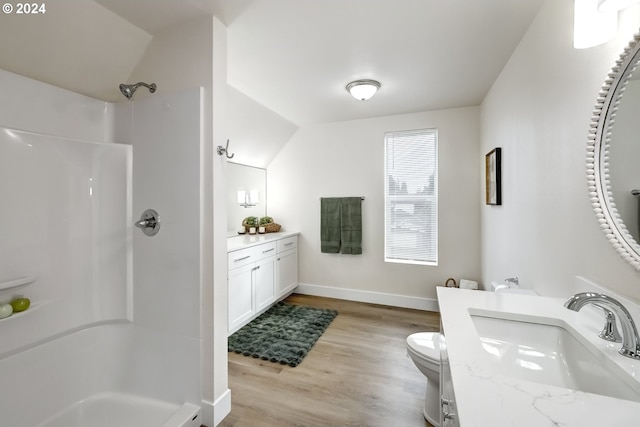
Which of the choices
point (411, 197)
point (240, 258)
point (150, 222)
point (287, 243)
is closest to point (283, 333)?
point (240, 258)

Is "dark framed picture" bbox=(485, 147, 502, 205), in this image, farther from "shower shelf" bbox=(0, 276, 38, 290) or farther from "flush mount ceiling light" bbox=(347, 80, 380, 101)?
"shower shelf" bbox=(0, 276, 38, 290)

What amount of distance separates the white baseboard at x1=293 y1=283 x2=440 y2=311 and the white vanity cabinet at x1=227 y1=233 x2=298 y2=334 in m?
0.24

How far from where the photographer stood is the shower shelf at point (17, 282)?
133 centimetres

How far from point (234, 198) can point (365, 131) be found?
1836 mm

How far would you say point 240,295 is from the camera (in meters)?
2.60

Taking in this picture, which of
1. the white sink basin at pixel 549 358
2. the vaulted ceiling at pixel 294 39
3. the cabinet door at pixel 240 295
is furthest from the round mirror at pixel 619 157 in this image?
the cabinet door at pixel 240 295

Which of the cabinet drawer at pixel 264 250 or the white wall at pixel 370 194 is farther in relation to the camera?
the white wall at pixel 370 194

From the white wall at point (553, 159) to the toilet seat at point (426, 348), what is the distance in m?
0.66

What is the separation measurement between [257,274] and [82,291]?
145cm

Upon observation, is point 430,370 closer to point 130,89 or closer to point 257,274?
point 257,274

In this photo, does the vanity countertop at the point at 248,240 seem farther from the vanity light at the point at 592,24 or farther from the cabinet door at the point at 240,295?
the vanity light at the point at 592,24

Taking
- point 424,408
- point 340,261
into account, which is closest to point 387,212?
point 340,261

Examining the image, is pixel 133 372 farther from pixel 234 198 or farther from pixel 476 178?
pixel 476 178

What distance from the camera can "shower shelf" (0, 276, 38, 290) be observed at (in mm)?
Result: 1327
